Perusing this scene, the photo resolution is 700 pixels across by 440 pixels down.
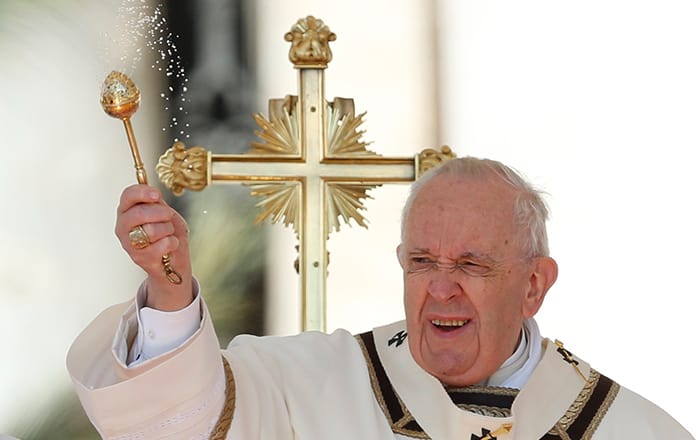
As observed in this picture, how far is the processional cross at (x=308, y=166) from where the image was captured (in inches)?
155

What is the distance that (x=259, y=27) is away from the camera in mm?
4820

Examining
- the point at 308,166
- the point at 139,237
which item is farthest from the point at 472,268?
the point at 139,237

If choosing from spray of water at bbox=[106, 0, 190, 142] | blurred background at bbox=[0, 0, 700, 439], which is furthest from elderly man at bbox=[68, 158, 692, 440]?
spray of water at bbox=[106, 0, 190, 142]

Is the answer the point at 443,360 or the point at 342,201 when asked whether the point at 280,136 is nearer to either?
the point at 342,201

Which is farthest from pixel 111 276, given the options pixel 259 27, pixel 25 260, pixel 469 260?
pixel 469 260

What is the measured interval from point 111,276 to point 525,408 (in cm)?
177

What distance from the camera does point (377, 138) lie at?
4.88m

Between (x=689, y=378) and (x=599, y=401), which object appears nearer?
(x=599, y=401)

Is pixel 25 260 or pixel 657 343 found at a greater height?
pixel 25 260

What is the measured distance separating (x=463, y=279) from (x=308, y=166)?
2.64 ft

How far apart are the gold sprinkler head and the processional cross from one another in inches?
50.4

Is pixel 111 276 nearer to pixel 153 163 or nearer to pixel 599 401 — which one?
pixel 153 163

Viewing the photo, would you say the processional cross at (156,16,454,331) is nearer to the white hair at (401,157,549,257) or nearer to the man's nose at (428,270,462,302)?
the white hair at (401,157,549,257)

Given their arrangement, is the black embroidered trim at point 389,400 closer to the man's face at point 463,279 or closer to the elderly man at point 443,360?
the elderly man at point 443,360
